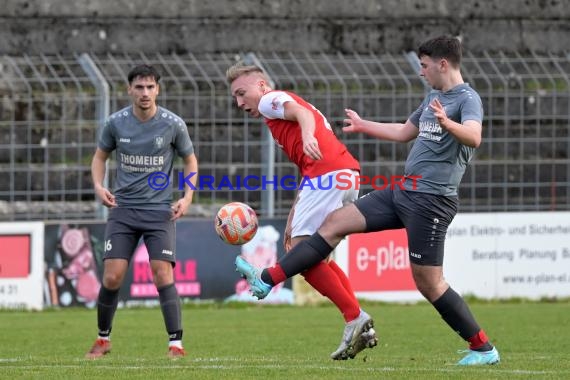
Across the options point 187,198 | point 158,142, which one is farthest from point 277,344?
point 158,142

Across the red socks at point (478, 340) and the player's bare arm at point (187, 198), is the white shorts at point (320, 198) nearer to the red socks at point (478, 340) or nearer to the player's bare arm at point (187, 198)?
the red socks at point (478, 340)

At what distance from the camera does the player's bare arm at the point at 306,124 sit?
783 cm

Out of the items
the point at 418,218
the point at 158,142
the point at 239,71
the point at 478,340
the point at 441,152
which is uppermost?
the point at 239,71

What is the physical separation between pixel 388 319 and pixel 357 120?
19.6 ft

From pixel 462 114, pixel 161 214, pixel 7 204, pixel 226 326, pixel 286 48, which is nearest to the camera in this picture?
pixel 462 114

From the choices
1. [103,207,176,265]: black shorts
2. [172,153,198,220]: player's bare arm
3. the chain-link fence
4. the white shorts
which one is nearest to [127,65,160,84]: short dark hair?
[172,153,198,220]: player's bare arm

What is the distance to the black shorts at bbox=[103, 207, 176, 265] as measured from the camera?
9.70 m

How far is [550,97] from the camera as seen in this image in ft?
55.1

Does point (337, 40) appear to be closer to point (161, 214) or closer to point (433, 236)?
point (161, 214)

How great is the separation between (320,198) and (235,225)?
759mm

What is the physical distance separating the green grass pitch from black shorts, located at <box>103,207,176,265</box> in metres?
0.76

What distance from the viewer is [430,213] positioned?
8055mm

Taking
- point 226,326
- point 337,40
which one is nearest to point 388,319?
point 226,326

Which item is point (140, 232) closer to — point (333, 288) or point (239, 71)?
point (239, 71)
